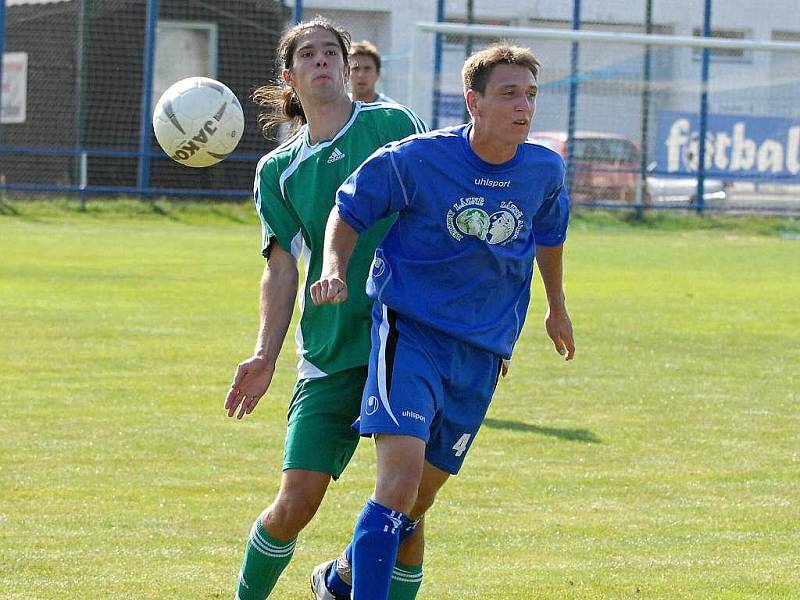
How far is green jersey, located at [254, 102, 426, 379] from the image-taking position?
493cm

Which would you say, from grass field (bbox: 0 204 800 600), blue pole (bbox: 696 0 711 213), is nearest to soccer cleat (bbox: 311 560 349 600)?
grass field (bbox: 0 204 800 600)

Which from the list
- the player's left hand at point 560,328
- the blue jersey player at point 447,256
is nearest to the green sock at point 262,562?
the blue jersey player at point 447,256

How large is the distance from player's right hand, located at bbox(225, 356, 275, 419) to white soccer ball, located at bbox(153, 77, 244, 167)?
1256 mm

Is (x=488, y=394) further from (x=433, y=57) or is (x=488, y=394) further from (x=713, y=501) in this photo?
(x=433, y=57)

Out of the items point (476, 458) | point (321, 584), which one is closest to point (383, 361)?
point (321, 584)

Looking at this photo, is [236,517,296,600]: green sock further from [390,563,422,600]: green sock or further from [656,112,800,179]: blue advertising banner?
[656,112,800,179]: blue advertising banner

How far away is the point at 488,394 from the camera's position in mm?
4773

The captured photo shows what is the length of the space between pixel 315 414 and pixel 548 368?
6415mm

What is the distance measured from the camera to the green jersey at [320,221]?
4.93 metres

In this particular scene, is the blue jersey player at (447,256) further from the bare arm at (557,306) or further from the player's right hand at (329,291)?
the bare arm at (557,306)

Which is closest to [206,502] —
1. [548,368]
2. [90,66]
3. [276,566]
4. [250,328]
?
[276,566]

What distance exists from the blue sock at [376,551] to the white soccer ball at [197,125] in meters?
1.92

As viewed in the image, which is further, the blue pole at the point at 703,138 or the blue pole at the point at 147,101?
the blue pole at the point at 703,138

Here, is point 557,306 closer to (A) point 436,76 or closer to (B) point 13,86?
(A) point 436,76
